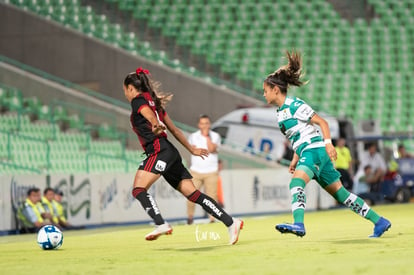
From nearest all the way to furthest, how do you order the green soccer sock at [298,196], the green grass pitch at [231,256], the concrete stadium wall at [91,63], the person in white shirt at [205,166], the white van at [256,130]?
the green grass pitch at [231,256] → the green soccer sock at [298,196] → the person in white shirt at [205,166] → the white van at [256,130] → the concrete stadium wall at [91,63]

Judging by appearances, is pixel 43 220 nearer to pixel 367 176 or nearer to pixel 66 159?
pixel 66 159

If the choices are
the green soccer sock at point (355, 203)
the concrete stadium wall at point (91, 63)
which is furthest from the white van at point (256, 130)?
the green soccer sock at point (355, 203)

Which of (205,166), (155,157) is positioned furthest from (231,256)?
(205,166)

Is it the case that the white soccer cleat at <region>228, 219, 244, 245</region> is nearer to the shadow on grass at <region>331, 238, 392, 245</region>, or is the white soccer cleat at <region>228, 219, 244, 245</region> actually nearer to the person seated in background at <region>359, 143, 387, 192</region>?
the shadow on grass at <region>331, 238, 392, 245</region>

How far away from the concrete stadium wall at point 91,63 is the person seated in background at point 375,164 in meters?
5.24

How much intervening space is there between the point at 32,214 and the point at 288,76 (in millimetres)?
9132

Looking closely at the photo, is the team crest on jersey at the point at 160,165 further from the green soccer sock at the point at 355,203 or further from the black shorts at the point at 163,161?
the green soccer sock at the point at 355,203

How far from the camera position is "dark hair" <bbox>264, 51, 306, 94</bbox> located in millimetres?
11102

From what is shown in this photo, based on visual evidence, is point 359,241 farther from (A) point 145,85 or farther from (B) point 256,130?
(B) point 256,130

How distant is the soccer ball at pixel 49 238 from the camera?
11.7 metres

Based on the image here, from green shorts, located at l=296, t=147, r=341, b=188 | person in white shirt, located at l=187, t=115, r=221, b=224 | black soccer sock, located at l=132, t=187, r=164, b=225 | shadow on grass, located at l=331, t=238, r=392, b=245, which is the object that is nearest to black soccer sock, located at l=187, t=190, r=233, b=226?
black soccer sock, located at l=132, t=187, r=164, b=225

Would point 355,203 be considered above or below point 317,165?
below

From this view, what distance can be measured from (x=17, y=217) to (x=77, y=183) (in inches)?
89.5

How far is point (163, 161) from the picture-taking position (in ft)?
35.8
